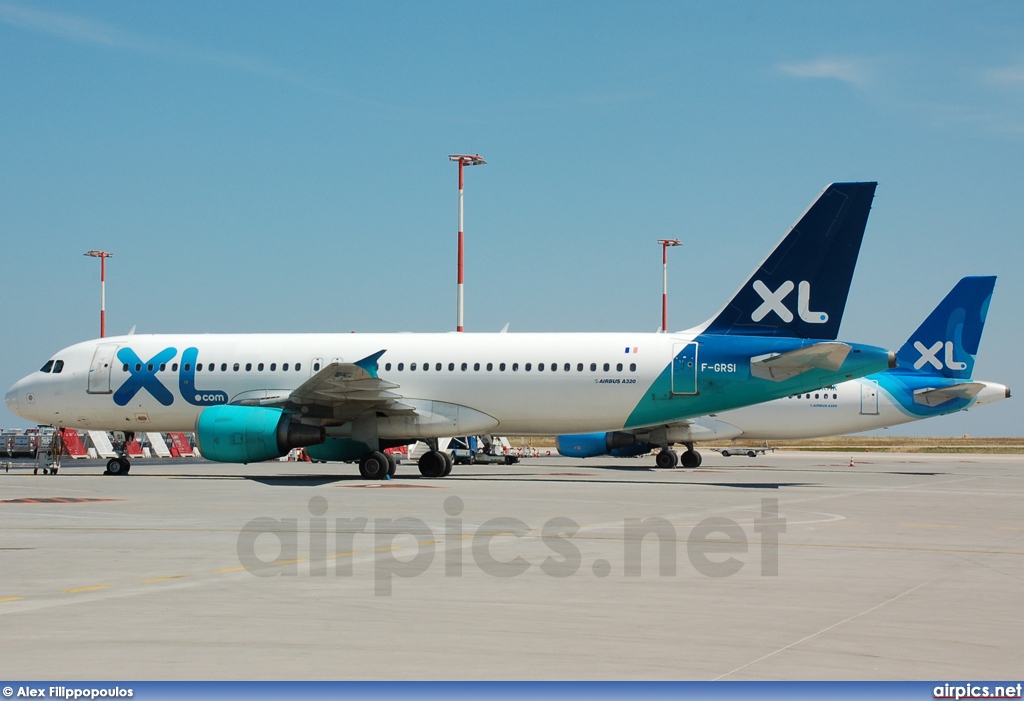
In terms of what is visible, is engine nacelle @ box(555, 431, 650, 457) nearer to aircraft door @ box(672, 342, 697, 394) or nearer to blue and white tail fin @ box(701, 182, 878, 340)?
aircraft door @ box(672, 342, 697, 394)

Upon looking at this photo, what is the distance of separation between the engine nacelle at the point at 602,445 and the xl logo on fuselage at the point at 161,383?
1817cm

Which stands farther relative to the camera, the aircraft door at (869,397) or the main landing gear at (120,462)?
the aircraft door at (869,397)

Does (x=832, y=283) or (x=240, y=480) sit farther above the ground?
(x=832, y=283)

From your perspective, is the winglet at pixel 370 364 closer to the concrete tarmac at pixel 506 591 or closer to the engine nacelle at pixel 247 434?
the engine nacelle at pixel 247 434

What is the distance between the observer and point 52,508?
20.6 m

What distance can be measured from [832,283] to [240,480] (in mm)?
17651

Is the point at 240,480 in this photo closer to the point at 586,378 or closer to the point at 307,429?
the point at 307,429

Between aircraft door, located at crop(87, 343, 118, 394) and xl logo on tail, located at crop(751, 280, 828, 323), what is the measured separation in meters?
20.4

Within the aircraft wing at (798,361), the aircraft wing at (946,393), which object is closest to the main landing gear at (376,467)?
the aircraft wing at (798,361)

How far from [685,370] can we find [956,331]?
61.4 feet

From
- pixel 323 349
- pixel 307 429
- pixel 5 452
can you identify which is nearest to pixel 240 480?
pixel 307 429

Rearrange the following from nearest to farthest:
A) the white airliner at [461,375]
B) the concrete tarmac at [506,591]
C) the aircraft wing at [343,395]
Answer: the concrete tarmac at [506,591] → the aircraft wing at [343,395] → the white airliner at [461,375]

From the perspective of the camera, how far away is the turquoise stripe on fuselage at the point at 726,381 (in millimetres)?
30219

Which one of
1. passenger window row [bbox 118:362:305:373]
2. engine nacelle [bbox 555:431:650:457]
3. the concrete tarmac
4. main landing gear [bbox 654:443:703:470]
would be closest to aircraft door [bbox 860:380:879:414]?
main landing gear [bbox 654:443:703:470]
